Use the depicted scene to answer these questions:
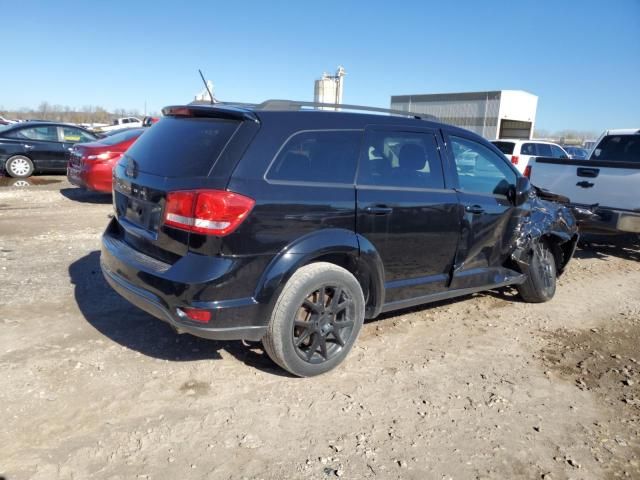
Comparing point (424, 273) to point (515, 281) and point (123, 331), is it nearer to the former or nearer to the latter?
point (515, 281)

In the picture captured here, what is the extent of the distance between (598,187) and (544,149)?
36.3 feet

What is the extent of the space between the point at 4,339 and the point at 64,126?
36.1 feet

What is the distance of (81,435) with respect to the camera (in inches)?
110

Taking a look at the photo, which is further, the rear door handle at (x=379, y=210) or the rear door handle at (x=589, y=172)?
the rear door handle at (x=589, y=172)

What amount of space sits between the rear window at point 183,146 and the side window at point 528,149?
1529 cm

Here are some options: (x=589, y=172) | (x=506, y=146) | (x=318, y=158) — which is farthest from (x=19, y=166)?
(x=506, y=146)

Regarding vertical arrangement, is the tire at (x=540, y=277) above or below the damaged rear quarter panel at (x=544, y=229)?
below

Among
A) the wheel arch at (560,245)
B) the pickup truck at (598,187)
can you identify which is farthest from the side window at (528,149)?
the wheel arch at (560,245)

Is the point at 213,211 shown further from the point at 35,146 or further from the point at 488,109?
the point at 488,109

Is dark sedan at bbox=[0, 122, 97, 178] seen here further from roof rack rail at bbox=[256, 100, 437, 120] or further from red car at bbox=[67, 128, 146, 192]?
roof rack rail at bbox=[256, 100, 437, 120]

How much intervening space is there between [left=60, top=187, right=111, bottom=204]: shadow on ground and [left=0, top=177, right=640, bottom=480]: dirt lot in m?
5.29

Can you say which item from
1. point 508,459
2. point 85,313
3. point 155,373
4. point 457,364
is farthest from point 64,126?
point 508,459

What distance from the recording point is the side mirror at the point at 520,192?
4.81m

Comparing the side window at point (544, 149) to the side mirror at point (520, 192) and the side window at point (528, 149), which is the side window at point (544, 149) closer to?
the side window at point (528, 149)
